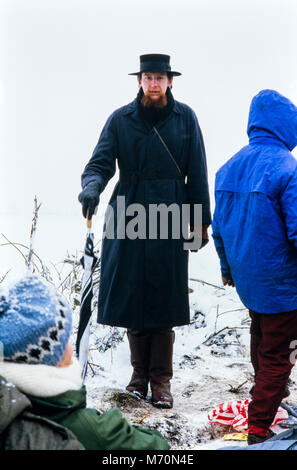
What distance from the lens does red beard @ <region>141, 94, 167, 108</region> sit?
3580 mm

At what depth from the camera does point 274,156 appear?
2.84m

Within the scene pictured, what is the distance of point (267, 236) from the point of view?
9.20 feet

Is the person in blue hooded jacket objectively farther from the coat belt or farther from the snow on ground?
the coat belt

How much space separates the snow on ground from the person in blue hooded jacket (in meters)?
0.41

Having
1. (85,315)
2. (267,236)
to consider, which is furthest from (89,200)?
(267,236)

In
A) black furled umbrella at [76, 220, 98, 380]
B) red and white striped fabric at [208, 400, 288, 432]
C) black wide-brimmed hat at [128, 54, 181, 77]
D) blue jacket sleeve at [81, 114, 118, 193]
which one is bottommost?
red and white striped fabric at [208, 400, 288, 432]

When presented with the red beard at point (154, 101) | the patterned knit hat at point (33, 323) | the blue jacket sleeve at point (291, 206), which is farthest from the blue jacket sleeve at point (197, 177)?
the patterned knit hat at point (33, 323)

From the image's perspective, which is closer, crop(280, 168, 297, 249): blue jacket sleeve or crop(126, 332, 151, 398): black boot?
crop(280, 168, 297, 249): blue jacket sleeve

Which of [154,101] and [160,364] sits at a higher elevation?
[154,101]

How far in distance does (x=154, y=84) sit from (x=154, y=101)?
101 mm

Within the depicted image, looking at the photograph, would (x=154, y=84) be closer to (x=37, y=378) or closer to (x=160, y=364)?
(x=160, y=364)

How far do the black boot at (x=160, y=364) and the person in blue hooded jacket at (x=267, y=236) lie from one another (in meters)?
0.79

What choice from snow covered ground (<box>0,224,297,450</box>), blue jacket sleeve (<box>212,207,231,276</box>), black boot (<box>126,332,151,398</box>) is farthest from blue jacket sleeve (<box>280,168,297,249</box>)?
black boot (<box>126,332,151,398</box>)

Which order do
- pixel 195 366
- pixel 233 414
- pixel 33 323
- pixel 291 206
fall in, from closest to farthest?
pixel 33 323 → pixel 291 206 → pixel 233 414 → pixel 195 366
